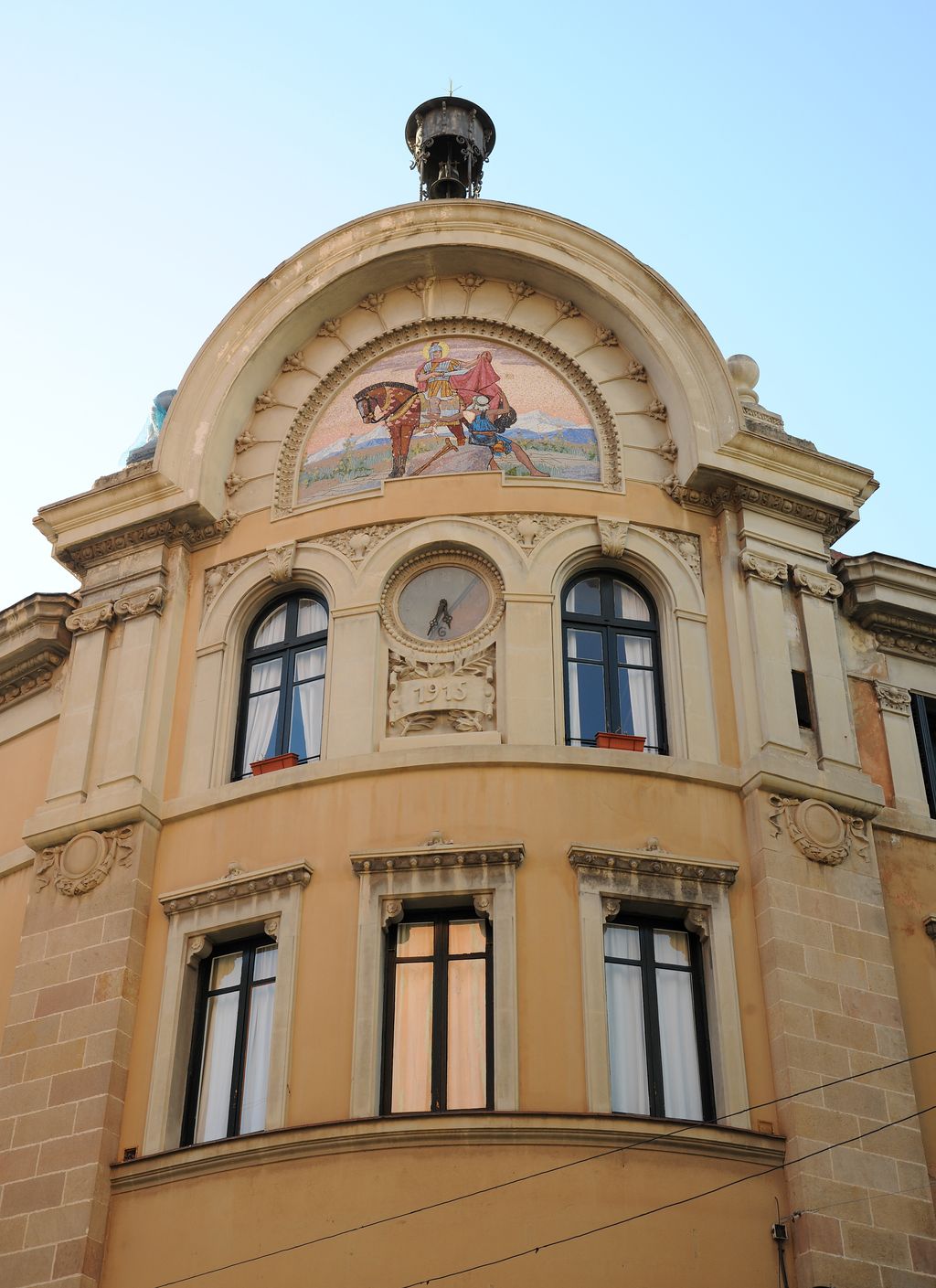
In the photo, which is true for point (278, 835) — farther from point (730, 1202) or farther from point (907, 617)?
point (907, 617)

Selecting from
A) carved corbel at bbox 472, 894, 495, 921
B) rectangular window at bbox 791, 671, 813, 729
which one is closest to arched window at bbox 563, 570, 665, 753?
rectangular window at bbox 791, 671, 813, 729

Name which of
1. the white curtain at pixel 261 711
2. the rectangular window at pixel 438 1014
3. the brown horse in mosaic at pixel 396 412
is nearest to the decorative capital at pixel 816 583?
the brown horse in mosaic at pixel 396 412

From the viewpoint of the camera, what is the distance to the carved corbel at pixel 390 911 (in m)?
20.4

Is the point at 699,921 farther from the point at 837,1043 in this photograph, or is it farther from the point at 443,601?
the point at 443,601

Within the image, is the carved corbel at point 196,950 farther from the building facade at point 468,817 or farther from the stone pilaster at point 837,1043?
the stone pilaster at point 837,1043

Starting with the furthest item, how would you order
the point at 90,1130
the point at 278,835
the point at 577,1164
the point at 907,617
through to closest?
the point at 907,617, the point at 278,835, the point at 90,1130, the point at 577,1164

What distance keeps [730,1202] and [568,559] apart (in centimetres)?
849

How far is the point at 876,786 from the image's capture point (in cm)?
2223

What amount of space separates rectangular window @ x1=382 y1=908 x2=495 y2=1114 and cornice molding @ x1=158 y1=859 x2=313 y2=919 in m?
1.32

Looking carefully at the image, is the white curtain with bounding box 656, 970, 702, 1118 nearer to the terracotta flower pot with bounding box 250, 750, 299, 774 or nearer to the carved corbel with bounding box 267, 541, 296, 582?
the terracotta flower pot with bounding box 250, 750, 299, 774

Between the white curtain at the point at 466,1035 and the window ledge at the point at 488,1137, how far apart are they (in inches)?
29.0

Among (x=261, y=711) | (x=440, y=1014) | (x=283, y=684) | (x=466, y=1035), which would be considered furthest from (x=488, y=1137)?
(x=283, y=684)

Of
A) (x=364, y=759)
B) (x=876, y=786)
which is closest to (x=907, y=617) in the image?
(x=876, y=786)

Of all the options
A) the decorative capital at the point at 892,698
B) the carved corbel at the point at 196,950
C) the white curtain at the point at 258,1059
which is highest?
the decorative capital at the point at 892,698
